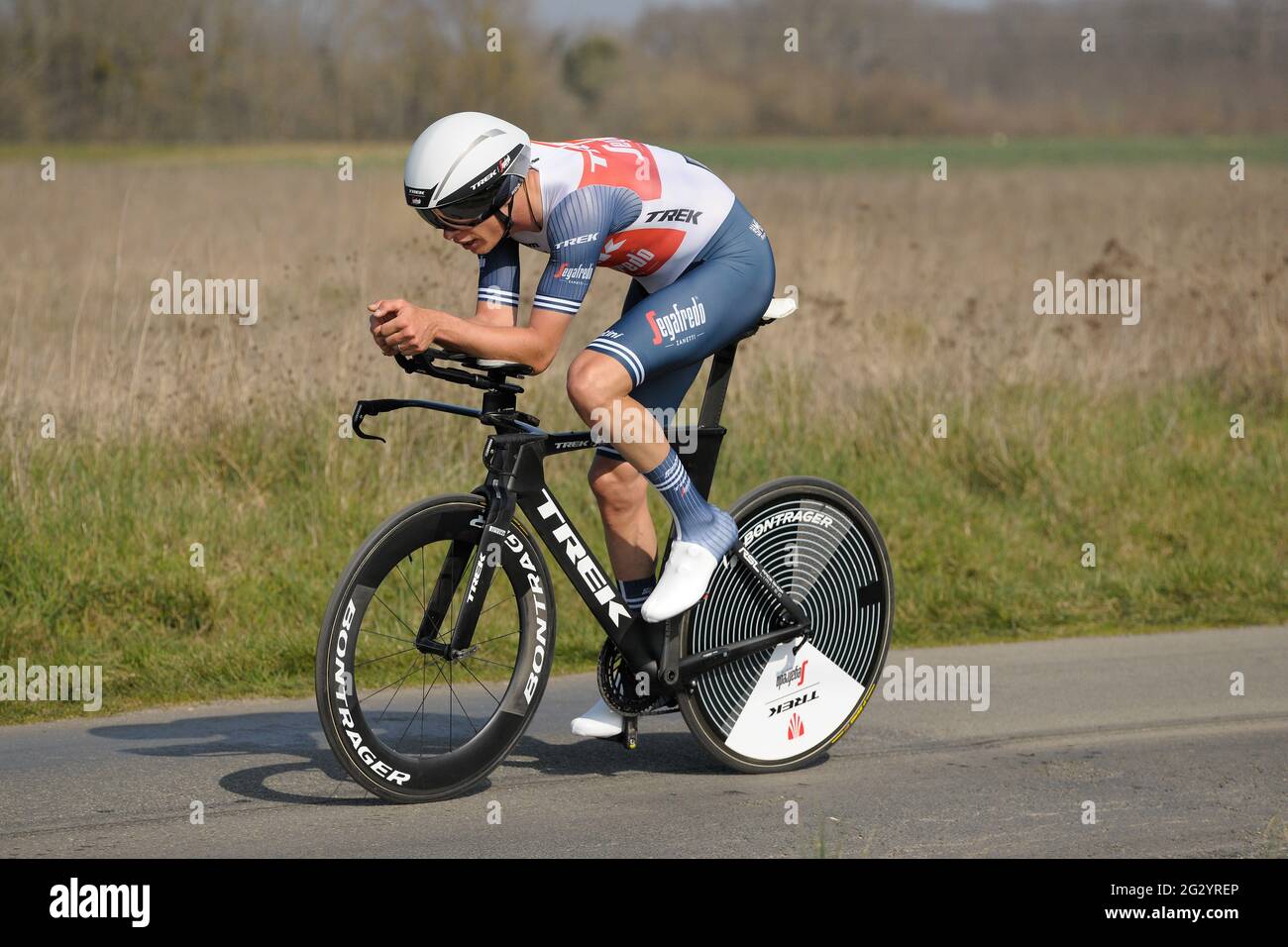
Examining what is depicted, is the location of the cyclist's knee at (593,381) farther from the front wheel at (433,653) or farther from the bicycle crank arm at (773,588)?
the bicycle crank arm at (773,588)

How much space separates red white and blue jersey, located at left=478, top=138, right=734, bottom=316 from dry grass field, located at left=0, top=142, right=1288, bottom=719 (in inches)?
94.0

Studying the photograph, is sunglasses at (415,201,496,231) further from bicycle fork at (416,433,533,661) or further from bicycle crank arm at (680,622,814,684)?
bicycle crank arm at (680,622,814,684)

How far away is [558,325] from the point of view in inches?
183

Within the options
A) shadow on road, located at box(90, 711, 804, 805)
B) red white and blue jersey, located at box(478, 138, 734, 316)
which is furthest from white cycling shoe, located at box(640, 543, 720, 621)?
red white and blue jersey, located at box(478, 138, 734, 316)

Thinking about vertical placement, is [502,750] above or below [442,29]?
below

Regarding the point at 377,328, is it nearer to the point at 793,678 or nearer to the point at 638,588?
the point at 638,588

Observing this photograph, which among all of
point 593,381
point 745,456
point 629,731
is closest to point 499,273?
point 593,381

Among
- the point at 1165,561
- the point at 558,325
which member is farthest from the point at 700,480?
the point at 1165,561

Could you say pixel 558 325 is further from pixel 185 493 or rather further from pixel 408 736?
pixel 185 493

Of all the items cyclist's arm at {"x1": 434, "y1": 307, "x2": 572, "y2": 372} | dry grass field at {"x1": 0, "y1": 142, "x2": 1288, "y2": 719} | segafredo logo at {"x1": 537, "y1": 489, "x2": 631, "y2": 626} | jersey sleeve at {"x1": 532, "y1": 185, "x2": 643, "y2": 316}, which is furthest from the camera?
dry grass field at {"x1": 0, "y1": 142, "x2": 1288, "y2": 719}

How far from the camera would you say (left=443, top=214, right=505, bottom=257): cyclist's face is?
4.65 meters

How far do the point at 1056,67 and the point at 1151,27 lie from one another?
8.68 metres

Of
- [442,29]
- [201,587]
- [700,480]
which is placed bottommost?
[201,587]

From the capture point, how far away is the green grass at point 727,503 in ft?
22.6
